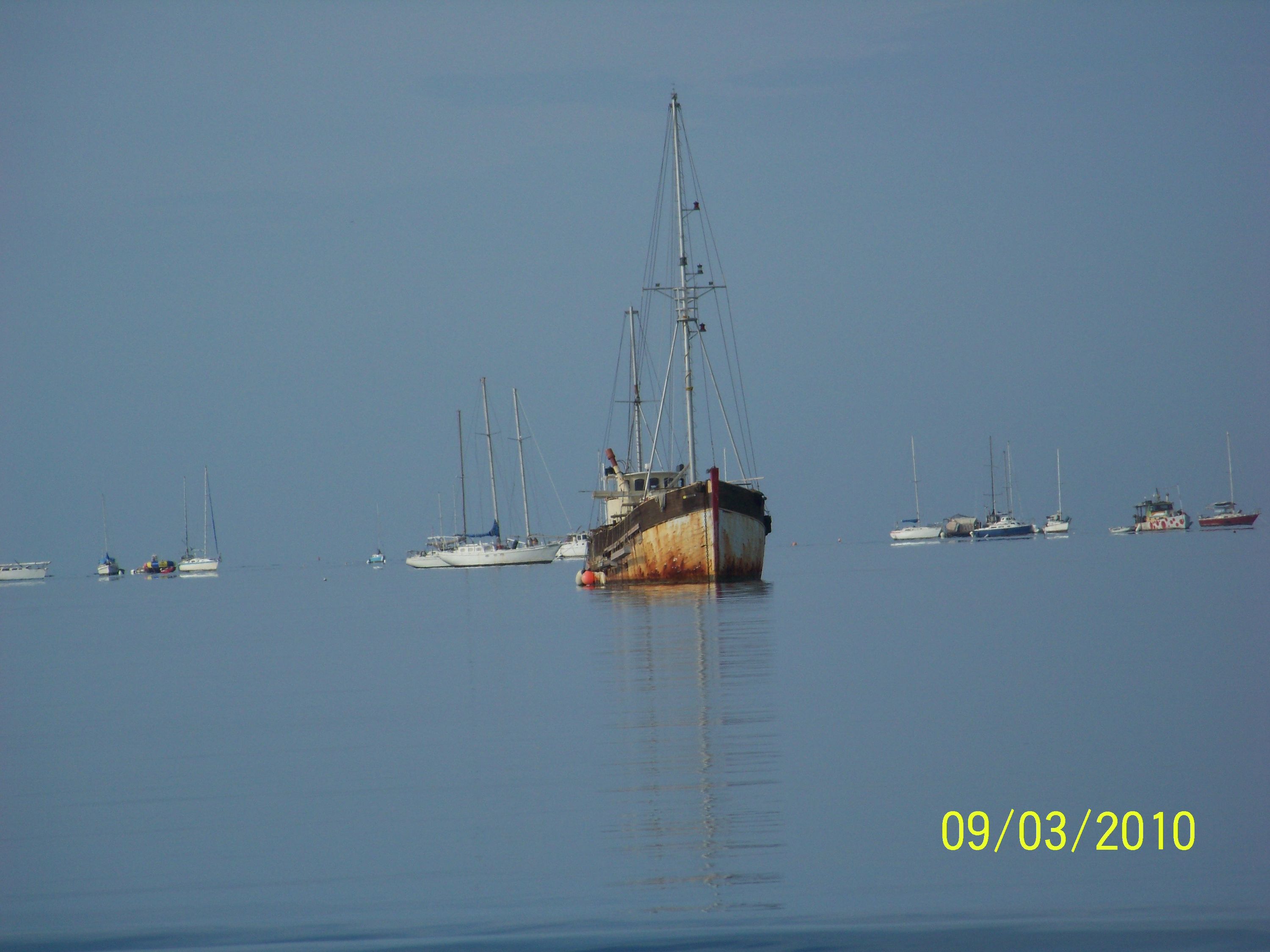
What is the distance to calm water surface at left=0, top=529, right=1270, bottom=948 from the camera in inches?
324

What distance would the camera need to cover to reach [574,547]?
120 meters

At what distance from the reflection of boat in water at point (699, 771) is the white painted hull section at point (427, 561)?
99029mm

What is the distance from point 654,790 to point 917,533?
524ft

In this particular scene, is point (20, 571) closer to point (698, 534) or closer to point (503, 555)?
point (503, 555)

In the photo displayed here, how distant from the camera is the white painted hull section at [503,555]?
366ft

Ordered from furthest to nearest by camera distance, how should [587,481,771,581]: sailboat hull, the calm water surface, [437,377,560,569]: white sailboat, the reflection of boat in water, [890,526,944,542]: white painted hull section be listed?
1. [890,526,944,542]: white painted hull section
2. [437,377,560,569]: white sailboat
3. [587,481,771,581]: sailboat hull
4. the reflection of boat in water
5. the calm water surface

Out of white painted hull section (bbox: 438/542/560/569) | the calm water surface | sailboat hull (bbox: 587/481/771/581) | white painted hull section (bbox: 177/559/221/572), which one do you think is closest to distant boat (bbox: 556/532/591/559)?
white painted hull section (bbox: 438/542/560/569)

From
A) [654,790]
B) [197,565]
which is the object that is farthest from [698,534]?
[197,565]

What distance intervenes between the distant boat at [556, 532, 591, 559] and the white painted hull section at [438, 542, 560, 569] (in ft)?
10.8

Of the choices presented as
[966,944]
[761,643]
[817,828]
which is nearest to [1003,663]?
[761,643]

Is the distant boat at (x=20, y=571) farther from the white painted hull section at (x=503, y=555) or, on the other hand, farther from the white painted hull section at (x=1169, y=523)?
the white painted hull section at (x=1169, y=523)

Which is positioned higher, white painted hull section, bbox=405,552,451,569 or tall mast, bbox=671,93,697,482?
tall mast, bbox=671,93,697,482

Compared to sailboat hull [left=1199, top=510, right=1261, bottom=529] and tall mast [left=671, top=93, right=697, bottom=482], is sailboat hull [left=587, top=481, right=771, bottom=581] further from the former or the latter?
sailboat hull [left=1199, top=510, right=1261, bottom=529]

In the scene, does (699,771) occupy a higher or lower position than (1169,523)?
higher
